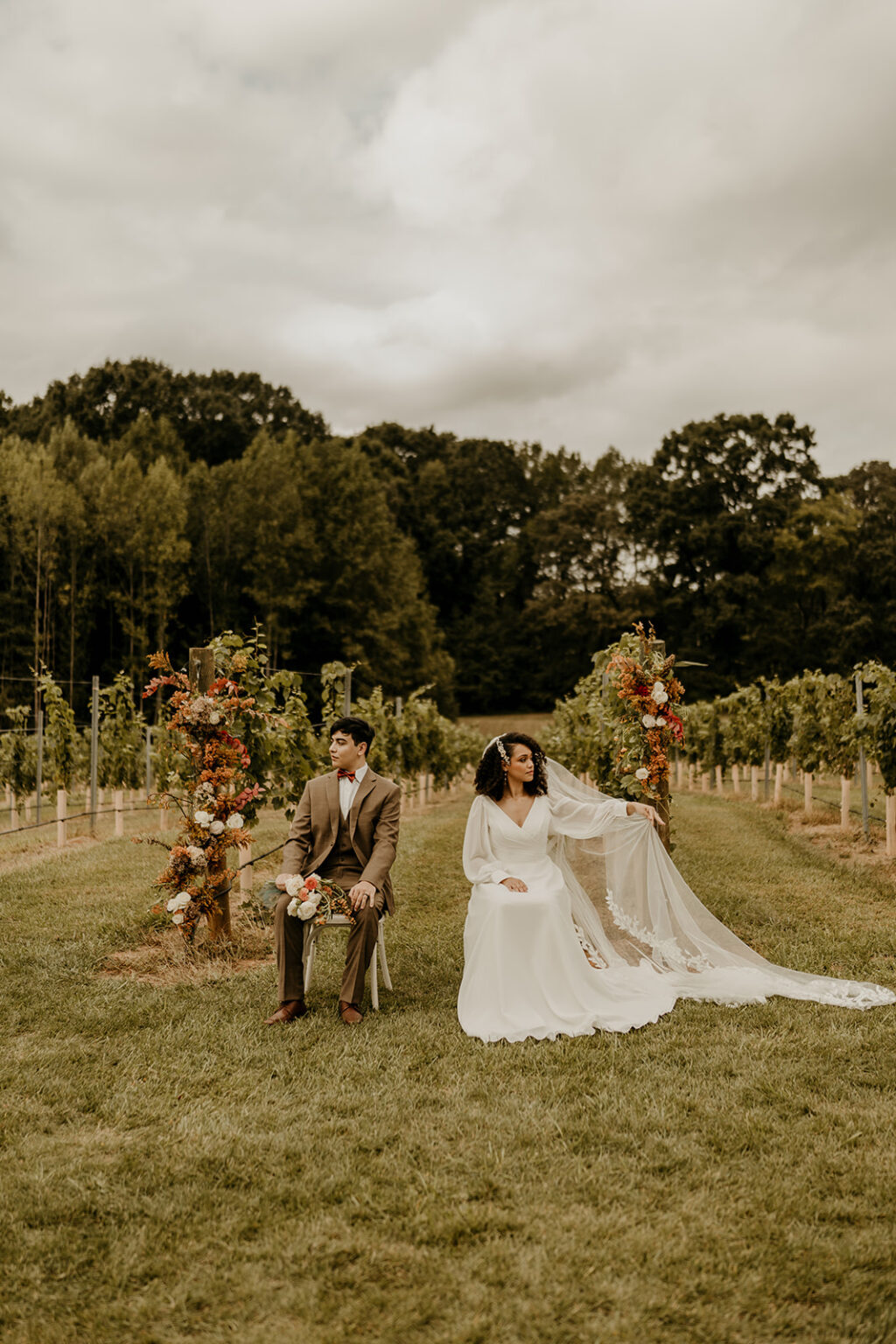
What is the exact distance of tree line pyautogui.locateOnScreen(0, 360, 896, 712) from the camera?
1201 inches

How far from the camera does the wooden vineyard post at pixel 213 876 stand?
630cm

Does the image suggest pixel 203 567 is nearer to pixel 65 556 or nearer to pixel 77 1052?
pixel 65 556

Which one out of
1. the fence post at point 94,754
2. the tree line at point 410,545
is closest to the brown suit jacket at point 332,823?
the fence post at point 94,754

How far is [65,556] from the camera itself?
29688mm

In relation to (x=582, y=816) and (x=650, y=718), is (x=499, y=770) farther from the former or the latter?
(x=650, y=718)

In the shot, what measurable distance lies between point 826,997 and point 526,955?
60.2 inches

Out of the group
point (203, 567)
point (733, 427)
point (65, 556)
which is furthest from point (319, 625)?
point (733, 427)

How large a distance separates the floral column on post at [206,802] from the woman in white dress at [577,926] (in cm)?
161

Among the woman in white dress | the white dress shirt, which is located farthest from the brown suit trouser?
the white dress shirt

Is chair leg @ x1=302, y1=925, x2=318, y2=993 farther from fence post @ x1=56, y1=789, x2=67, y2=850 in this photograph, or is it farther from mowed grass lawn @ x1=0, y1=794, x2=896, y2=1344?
fence post @ x1=56, y1=789, x2=67, y2=850

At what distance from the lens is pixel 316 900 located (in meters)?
5.05

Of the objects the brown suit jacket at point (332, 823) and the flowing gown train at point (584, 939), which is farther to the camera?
the brown suit jacket at point (332, 823)

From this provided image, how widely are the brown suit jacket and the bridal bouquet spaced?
6.6 inches

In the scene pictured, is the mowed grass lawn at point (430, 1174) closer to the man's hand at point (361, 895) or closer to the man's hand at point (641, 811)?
the man's hand at point (361, 895)
